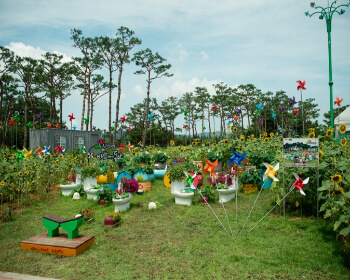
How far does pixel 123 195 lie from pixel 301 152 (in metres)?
3.58

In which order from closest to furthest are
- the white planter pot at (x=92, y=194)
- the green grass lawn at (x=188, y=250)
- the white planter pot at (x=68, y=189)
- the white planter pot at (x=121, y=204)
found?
the green grass lawn at (x=188, y=250)
the white planter pot at (x=121, y=204)
the white planter pot at (x=92, y=194)
the white planter pot at (x=68, y=189)

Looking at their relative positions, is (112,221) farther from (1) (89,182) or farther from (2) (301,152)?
(2) (301,152)

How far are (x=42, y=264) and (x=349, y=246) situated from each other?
12.6 feet

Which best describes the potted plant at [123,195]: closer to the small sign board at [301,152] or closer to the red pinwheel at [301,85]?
the small sign board at [301,152]

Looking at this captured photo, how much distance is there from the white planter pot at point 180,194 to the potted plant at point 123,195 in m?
0.91

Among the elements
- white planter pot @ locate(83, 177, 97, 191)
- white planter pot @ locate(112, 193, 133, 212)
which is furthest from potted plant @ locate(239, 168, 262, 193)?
white planter pot @ locate(83, 177, 97, 191)

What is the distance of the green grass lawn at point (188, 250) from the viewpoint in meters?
3.31

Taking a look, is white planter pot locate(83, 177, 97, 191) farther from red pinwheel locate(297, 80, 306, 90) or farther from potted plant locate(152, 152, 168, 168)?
red pinwheel locate(297, 80, 306, 90)

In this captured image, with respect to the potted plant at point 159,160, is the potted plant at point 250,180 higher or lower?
lower

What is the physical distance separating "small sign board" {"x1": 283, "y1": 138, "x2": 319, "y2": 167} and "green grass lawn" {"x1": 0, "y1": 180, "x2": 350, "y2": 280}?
1034mm

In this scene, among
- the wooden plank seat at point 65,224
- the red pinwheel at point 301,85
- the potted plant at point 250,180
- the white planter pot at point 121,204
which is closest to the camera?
the wooden plank seat at point 65,224

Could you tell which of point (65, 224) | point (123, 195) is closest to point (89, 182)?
point (123, 195)

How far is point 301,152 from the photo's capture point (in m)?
4.93

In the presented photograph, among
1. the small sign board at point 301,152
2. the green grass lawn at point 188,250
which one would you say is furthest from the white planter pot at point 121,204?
the small sign board at point 301,152
